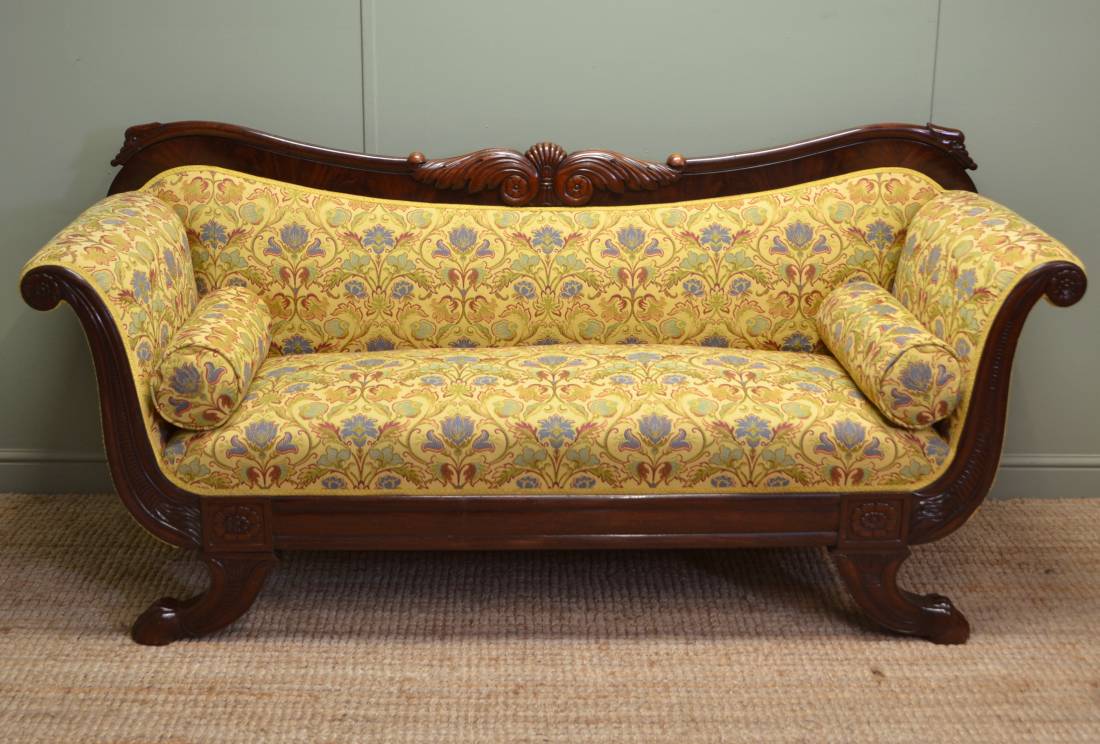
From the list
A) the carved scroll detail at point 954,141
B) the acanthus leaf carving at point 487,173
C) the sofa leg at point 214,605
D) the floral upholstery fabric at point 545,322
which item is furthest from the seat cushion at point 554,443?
the carved scroll detail at point 954,141

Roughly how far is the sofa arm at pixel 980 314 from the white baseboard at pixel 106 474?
0.85 metres

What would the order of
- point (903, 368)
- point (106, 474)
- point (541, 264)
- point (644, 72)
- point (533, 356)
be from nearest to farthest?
point (903, 368)
point (533, 356)
point (541, 264)
point (644, 72)
point (106, 474)

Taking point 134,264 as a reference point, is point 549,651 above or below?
below

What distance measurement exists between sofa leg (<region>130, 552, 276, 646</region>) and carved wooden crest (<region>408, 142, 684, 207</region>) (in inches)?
37.5

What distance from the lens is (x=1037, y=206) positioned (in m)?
2.70

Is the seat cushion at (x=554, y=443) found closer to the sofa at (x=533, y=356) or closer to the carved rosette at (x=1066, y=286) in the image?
the sofa at (x=533, y=356)

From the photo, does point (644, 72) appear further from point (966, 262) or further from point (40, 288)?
point (40, 288)

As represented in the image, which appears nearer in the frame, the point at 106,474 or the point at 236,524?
the point at 236,524

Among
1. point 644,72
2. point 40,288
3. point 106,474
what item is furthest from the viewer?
point 106,474

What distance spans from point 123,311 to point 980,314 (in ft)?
5.07

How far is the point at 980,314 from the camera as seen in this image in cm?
199

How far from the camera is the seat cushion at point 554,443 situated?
2012 mm

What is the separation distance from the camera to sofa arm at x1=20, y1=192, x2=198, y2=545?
1.89m

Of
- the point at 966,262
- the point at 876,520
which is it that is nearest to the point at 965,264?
the point at 966,262
